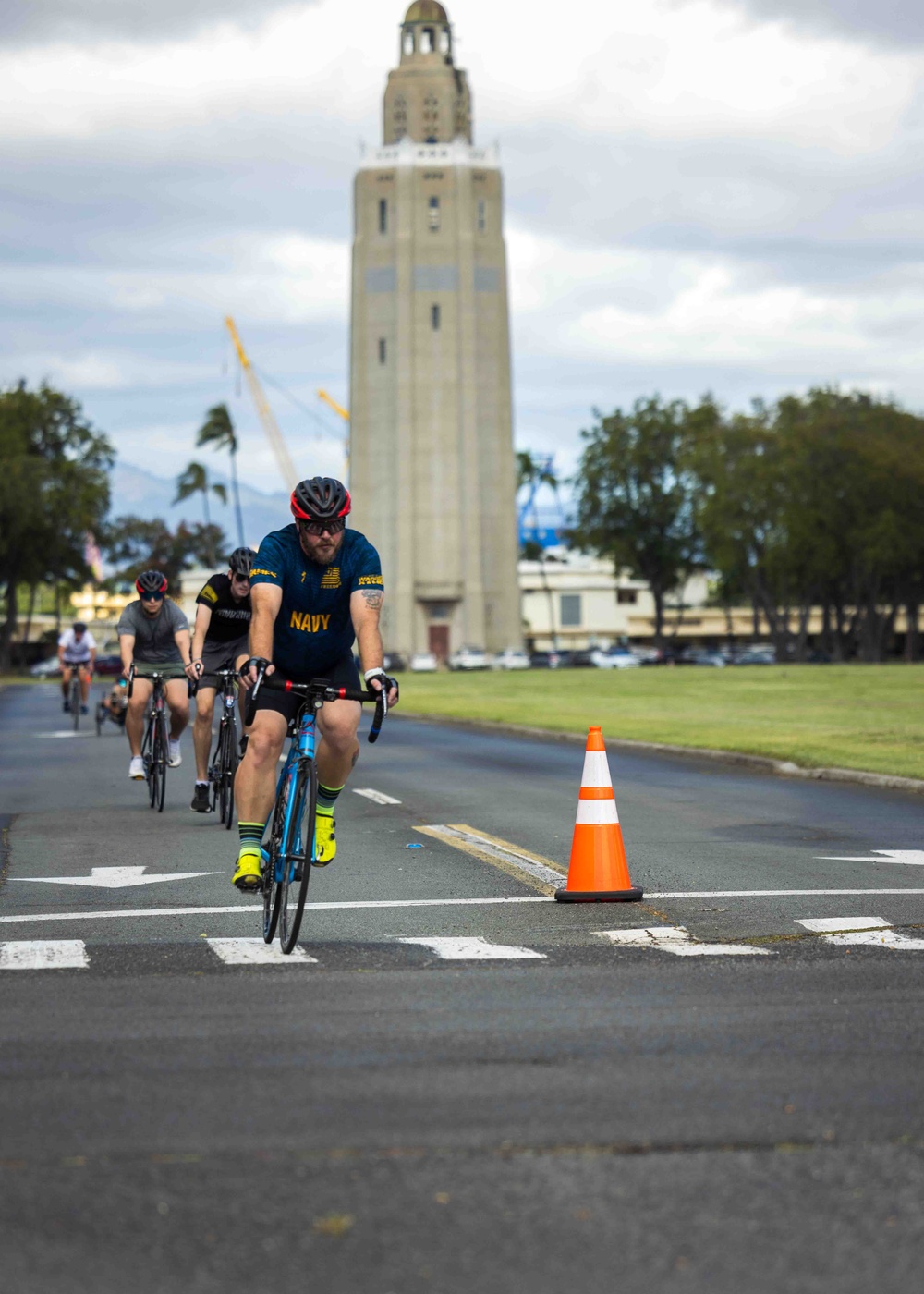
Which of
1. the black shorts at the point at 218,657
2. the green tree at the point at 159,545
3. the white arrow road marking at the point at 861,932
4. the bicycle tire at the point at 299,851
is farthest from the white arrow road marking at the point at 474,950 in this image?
the green tree at the point at 159,545

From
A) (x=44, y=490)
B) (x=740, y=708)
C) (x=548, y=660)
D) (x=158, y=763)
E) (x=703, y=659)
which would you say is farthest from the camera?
(x=703, y=659)

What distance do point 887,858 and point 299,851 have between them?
530cm

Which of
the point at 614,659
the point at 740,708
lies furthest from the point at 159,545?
the point at 740,708

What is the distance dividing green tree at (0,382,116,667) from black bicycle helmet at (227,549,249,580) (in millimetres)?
75145

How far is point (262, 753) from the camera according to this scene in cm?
811

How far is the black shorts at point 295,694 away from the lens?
26.8 feet

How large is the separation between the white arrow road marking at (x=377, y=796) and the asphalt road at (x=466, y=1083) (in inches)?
195

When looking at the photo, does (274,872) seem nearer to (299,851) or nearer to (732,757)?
(299,851)

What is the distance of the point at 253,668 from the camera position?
25.5 ft

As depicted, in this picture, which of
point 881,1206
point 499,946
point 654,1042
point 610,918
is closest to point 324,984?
point 499,946

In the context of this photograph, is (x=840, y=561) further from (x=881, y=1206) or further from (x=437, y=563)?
(x=881, y=1206)

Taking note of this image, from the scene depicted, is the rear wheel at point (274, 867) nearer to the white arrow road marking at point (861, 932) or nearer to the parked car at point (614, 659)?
the white arrow road marking at point (861, 932)

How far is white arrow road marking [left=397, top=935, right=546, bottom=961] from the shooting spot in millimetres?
7771

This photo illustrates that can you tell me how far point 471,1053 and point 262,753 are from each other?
268 cm
